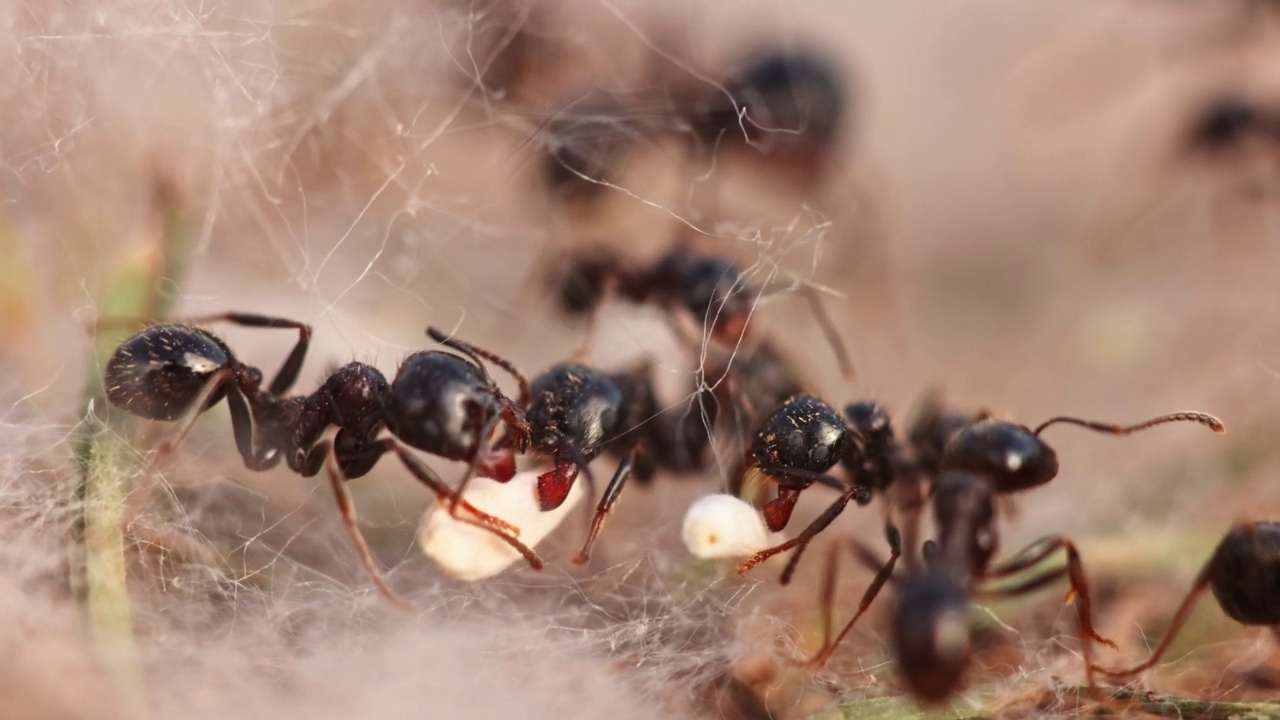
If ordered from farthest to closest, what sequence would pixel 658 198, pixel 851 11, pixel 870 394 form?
1. pixel 851 11
2. pixel 658 198
3. pixel 870 394

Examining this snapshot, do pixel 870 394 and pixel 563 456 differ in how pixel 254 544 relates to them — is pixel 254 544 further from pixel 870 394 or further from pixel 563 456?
pixel 870 394

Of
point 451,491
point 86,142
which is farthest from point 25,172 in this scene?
point 451,491

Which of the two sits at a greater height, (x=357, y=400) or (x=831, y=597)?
(x=357, y=400)

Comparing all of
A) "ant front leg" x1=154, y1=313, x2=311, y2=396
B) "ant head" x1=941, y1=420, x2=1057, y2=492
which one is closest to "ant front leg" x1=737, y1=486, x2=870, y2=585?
"ant head" x1=941, y1=420, x2=1057, y2=492

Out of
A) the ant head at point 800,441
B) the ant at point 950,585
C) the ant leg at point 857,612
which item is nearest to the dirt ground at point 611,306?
the ant leg at point 857,612

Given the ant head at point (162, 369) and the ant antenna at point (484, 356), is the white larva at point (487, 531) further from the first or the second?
the ant head at point (162, 369)

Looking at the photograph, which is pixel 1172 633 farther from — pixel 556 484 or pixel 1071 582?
pixel 556 484

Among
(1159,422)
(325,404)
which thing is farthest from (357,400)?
(1159,422)
